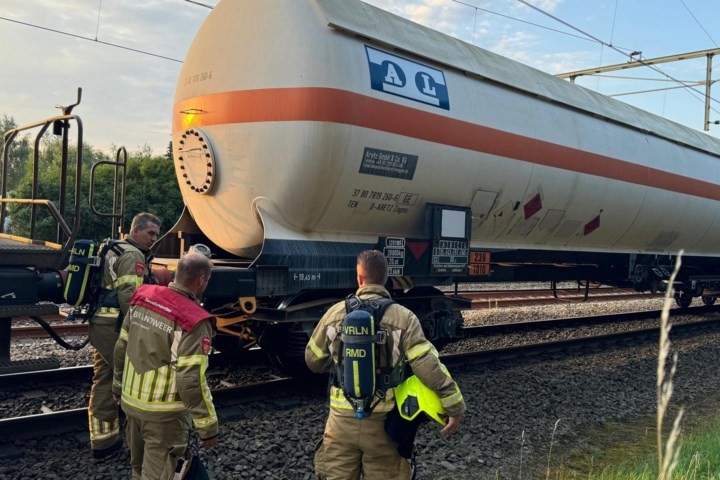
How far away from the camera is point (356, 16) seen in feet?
19.1

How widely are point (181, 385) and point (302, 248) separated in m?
2.91

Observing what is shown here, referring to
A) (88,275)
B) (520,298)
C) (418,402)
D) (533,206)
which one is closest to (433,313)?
(533,206)

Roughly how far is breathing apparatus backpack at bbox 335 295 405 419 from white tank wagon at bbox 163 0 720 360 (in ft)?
8.62

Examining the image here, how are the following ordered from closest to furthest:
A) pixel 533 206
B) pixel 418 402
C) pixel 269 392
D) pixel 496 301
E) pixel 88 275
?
pixel 418 402, pixel 88 275, pixel 269 392, pixel 533 206, pixel 496 301

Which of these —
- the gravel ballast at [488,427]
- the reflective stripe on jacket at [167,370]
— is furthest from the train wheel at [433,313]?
the reflective stripe on jacket at [167,370]

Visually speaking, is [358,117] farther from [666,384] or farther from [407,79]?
[666,384]

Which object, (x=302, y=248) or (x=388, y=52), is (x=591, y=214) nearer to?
(x=388, y=52)


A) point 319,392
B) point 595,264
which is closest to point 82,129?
point 319,392

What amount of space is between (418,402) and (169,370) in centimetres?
132

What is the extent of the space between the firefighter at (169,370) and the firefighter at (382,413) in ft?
2.09

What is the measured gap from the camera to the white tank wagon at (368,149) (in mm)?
5457

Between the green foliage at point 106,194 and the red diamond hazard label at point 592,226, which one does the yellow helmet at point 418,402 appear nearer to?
the red diamond hazard label at point 592,226

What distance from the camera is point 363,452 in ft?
9.75

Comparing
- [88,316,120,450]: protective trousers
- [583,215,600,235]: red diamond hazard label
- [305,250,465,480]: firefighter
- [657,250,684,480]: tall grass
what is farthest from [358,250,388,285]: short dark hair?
[583,215,600,235]: red diamond hazard label
